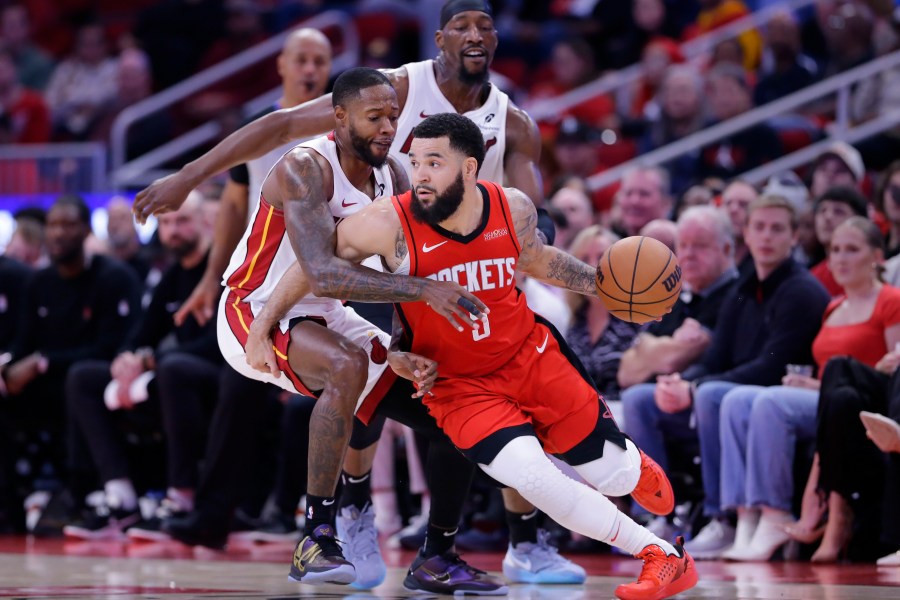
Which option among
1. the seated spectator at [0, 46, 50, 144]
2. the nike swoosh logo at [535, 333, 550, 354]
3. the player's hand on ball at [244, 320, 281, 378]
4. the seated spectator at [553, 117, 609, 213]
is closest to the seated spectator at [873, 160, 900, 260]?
the seated spectator at [553, 117, 609, 213]

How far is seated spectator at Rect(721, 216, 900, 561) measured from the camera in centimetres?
645

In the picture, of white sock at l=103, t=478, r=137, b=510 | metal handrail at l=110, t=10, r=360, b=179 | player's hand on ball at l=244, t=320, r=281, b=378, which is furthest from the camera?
metal handrail at l=110, t=10, r=360, b=179

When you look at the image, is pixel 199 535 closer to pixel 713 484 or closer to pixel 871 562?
pixel 713 484

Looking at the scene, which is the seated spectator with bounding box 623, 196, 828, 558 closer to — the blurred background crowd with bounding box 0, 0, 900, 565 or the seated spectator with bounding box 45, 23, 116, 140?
the blurred background crowd with bounding box 0, 0, 900, 565

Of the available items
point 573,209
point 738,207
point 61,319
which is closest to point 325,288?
point 738,207

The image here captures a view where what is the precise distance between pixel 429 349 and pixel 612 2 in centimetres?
861

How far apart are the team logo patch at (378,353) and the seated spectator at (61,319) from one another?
4027 millimetres

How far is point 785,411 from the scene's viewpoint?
6473 mm

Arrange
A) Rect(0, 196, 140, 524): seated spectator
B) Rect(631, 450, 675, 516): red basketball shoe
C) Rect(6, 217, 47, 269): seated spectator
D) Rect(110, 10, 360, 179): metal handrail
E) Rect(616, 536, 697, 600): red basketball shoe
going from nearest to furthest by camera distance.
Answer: Rect(616, 536, 697, 600): red basketball shoe < Rect(631, 450, 675, 516): red basketball shoe < Rect(0, 196, 140, 524): seated spectator < Rect(6, 217, 47, 269): seated spectator < Rect(110, 10, 360, 179): metal handrail

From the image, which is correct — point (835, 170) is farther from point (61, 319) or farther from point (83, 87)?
point (83, 87)

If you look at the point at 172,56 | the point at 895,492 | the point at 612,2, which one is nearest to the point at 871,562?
the point at 895,492

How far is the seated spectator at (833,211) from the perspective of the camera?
23.5ft

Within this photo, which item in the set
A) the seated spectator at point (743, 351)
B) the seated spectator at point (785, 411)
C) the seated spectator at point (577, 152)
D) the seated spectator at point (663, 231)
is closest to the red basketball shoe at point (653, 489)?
the seated spectator at point (785, 411)

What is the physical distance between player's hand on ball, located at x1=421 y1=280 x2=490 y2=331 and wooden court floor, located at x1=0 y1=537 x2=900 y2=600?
110 cm
